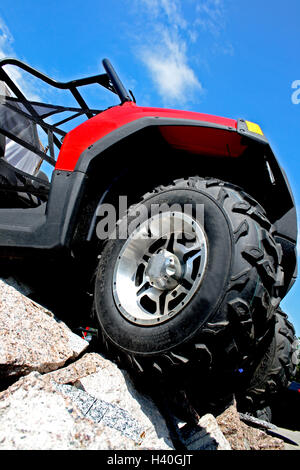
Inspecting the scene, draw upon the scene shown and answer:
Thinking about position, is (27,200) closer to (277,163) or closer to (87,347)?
(87,347)

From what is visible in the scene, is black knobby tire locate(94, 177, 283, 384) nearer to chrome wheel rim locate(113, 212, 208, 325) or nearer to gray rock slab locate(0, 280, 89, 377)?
chrome wheel rim locate(113, 212, 208, 325)

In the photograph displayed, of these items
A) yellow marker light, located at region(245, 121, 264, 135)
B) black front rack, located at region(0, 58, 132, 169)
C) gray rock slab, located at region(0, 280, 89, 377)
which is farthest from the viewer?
black front rack, located at region(0, 58, 132, 169)

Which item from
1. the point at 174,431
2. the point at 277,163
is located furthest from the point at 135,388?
the point at 277,163

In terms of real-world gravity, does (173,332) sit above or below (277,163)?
below

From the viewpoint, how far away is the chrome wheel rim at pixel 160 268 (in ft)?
5.13

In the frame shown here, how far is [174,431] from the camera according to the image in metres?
1.55

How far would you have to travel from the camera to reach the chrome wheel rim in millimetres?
1563

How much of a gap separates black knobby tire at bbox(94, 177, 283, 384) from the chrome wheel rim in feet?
0.16

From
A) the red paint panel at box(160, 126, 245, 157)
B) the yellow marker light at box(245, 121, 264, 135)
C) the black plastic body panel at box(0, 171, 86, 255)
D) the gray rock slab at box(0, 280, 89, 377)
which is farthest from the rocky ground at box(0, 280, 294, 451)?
the yellow marker light at box(245, 121, 264, 135)

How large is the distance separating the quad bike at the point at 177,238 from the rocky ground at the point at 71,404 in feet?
0.57

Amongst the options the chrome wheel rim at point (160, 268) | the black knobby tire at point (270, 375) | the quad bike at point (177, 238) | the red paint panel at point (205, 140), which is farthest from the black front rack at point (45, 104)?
the black knobby tire at point (270, 375)

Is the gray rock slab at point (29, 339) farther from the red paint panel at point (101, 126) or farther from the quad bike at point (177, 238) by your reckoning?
the red paint panel at point (101, 126)
